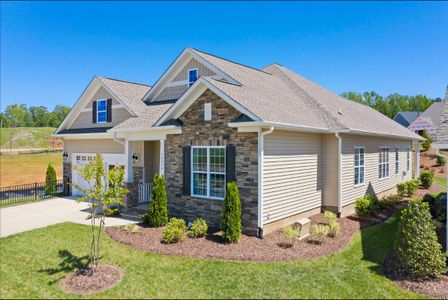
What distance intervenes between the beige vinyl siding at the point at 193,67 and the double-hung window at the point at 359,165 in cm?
777

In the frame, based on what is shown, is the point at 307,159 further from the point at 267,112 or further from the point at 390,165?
the point at 390,165

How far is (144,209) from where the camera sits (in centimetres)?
1347

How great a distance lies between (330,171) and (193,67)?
8.10 meters

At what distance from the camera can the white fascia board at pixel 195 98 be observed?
10283mm

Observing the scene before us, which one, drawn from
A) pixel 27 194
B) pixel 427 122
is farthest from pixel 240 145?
pixel 427 122

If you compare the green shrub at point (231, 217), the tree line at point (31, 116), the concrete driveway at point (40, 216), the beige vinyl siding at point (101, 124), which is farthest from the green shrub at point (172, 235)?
the tree line at point (31, 116)

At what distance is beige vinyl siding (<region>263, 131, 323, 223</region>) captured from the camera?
10.5 metres

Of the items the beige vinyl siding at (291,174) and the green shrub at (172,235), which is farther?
the beige vinyl siding at (291,174)

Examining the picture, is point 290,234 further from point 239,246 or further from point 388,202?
point 388,202

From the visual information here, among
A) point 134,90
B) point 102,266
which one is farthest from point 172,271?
point 134,90

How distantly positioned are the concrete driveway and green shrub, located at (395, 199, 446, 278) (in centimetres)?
968

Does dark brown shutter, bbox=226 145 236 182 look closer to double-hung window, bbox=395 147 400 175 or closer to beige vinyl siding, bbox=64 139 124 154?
beige vinyl siding, bbox=64 139 124 154

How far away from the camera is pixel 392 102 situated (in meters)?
105

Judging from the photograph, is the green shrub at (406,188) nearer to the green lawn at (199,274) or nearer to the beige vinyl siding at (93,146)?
the green lawn at (199,274)
